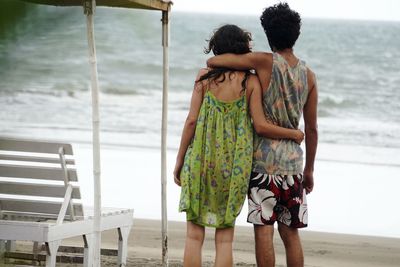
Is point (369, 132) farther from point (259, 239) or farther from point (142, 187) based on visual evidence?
point (259, 239)

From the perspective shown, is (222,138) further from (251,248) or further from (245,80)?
(251,248)

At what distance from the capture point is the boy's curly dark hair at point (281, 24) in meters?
3.77

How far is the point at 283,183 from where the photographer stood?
3814 millimetres

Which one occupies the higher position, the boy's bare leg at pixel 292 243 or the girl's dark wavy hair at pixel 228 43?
the girl's dark wavy hair at pixel 228 43

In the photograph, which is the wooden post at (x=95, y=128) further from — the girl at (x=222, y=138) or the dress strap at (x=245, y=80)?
the dress strap at (x=245, y=80)

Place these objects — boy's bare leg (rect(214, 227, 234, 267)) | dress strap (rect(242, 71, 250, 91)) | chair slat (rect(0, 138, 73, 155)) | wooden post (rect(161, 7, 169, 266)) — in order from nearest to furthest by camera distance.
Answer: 1. dress strap (rect(242, 71, 250, 91))
2. boy's bare leg (rect(214, 227, 234, 267))
3. chair slat (rect(0, 138, 73, 155))
4. wooden post (rect(161, 7, 169, 266))

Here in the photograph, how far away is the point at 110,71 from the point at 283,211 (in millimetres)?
27434

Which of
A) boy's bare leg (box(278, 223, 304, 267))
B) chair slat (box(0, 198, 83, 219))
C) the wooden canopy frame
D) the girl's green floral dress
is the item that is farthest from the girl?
chair slat (box(0, 198, 83, 219))

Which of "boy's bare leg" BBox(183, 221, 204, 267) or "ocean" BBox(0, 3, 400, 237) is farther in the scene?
"boy's bare leg" BBox(183, 221, 204, 267)

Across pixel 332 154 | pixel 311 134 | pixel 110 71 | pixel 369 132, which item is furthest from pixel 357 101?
pixel 311 134

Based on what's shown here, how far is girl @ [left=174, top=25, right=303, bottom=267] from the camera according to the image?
3.75 m

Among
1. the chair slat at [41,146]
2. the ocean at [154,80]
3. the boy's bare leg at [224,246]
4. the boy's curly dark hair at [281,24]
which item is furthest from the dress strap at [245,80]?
the chair slat at [41,146]

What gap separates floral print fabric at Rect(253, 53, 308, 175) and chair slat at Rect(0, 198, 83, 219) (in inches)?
53.7

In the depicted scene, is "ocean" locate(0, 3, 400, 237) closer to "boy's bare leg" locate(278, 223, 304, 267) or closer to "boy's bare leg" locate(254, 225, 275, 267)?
"boy's bare leg" locate(254, 225, 275, 267)
